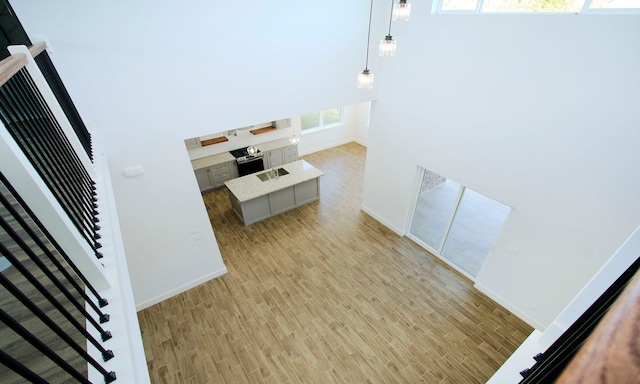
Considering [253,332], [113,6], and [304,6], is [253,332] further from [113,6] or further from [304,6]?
[304,6]

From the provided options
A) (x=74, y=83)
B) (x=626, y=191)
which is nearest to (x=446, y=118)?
(x=626, y=191)

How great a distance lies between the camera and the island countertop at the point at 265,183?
22.1ft

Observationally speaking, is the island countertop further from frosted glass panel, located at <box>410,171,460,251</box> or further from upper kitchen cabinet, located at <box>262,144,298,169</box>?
frosted glass panel, located at <box>410,171,460,251</box>

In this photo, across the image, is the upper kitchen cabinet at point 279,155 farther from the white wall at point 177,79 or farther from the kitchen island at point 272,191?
the white wall at point 177,79

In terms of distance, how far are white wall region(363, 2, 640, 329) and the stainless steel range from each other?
469cm

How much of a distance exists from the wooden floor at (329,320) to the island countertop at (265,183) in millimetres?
1069

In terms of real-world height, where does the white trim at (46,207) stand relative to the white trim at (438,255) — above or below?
above

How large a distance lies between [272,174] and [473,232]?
5163 millimetres

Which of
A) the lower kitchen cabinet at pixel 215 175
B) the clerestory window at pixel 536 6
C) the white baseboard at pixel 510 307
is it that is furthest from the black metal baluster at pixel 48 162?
the lower kitchen cabinet at pixel 215 175

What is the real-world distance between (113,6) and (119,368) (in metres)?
3.65

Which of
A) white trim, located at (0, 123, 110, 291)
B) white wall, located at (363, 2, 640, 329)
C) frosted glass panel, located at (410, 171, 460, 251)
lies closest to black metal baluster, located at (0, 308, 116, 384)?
white trim, located at (0, 123, 110, 291)

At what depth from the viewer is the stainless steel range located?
8.54 meters

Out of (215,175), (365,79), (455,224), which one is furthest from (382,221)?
(215,175)

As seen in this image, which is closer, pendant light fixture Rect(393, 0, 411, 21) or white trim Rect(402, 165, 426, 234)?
pendant light fixture Rect(393, 0, 411, 21)
